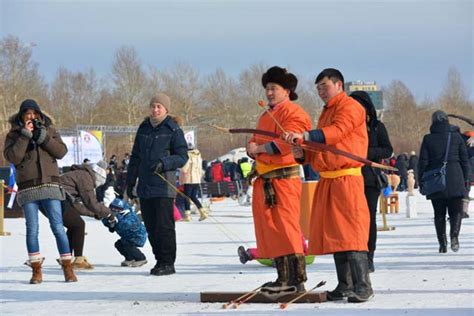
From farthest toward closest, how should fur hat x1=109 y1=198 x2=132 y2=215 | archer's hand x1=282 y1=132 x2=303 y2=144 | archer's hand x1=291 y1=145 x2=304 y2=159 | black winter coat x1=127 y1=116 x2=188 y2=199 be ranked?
1. fur hat x1=109 y1=198 x2=132 y2=215
2. black winter coat x1=127 y1=116 x2=188 y2=199
3. archer's hand x1=291 y1=145 x2=304 y2=159
4. archer's hand x1=282 y1=132 x2=303 y2=144

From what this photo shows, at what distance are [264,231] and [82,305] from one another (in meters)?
1.45

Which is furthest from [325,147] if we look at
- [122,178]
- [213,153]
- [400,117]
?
[400,117]

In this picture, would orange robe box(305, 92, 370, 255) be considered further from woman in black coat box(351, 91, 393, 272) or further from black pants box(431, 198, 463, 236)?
black pants box(431, 198, 463, 236)

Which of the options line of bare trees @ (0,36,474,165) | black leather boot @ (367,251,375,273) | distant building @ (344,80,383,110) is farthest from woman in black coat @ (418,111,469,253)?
distant building @ (344,80,383,110)

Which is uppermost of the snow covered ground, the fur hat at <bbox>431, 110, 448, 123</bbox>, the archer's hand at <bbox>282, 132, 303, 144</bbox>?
the fur hat at <bbox>431, 110, 448, 123</bbox>

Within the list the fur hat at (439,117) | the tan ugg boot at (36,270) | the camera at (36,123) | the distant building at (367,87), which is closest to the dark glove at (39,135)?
the camera at (36,123)

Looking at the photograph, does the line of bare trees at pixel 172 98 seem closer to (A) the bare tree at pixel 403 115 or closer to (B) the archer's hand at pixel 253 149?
(A) the bare tree at pixel 403 115

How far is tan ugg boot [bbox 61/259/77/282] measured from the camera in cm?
980

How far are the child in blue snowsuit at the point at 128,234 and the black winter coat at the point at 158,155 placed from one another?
948 mm

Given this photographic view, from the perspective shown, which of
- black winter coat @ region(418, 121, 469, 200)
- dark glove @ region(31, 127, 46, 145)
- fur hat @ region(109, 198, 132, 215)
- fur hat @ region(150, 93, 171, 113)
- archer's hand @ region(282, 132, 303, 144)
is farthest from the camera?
black winter coat @ region(418, 121, 469, 200)

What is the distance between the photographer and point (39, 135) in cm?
966

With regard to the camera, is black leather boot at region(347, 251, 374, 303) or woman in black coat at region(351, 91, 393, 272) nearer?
black leather boot at region(347, 251, 374, 303)

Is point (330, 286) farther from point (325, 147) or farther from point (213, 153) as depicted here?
point (213, 153)

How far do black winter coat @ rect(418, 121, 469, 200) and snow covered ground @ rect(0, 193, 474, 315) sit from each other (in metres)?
0.69
